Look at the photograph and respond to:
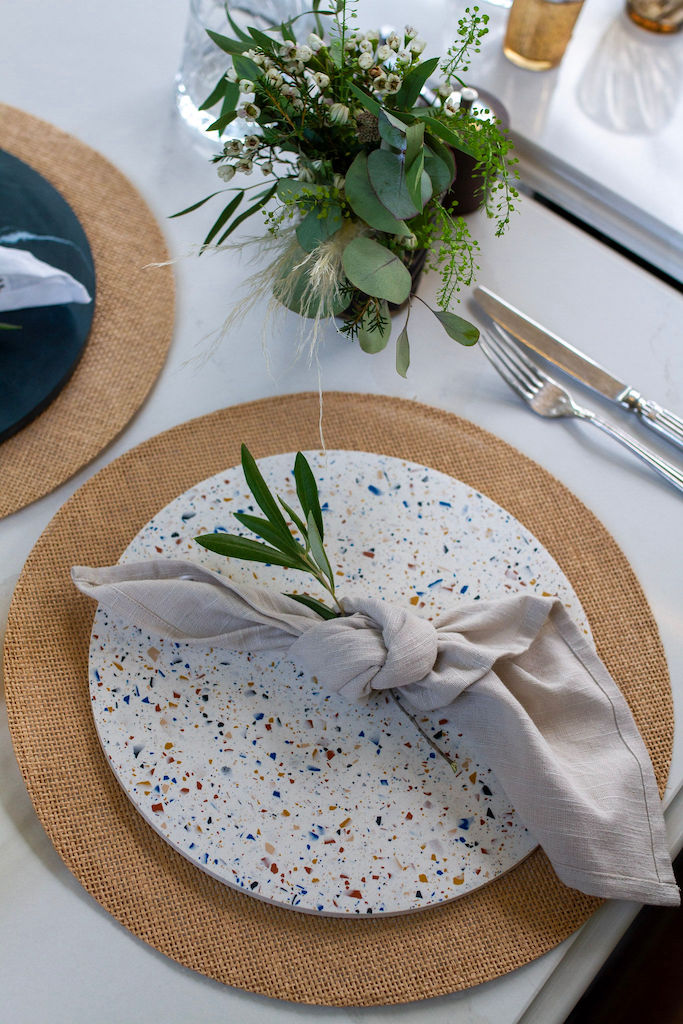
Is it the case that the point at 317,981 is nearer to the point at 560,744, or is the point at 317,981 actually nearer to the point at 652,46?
the point at 560,744

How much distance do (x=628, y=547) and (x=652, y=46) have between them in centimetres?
71

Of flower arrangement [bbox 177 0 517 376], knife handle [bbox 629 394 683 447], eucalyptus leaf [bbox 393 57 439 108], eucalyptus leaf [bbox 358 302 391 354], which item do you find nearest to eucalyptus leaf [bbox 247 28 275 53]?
flower arrangement [bbox 177 0 517 376]

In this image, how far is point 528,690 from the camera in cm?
64

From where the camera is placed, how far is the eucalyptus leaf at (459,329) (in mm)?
677

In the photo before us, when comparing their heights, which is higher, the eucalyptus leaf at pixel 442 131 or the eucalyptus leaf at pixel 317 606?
the eucalyptus leaf at pixel 442 131

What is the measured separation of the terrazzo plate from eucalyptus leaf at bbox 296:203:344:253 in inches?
8.9

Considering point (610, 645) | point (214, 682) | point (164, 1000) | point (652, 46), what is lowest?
point (164, 1000)

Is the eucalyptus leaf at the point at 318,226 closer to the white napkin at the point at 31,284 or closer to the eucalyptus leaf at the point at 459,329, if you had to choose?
the eucalyptus leaf at the point at 459,329

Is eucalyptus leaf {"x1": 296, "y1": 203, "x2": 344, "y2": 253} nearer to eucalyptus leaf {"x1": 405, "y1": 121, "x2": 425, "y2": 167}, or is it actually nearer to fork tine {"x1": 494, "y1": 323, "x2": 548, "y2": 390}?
eucalyptus leaf {"x1": 405, "y1": 121, "x2": 425, "y2": 167}

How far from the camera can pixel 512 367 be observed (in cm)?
83

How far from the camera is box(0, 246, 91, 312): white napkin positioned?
0.77 m

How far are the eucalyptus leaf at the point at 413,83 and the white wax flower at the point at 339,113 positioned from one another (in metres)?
0.04

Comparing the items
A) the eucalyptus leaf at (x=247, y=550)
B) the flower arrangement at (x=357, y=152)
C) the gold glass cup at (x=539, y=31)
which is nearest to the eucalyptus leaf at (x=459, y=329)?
the flower arrangement at (x=357, y=152)

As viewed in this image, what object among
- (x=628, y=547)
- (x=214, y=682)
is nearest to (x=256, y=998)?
(x=214, y=682)
